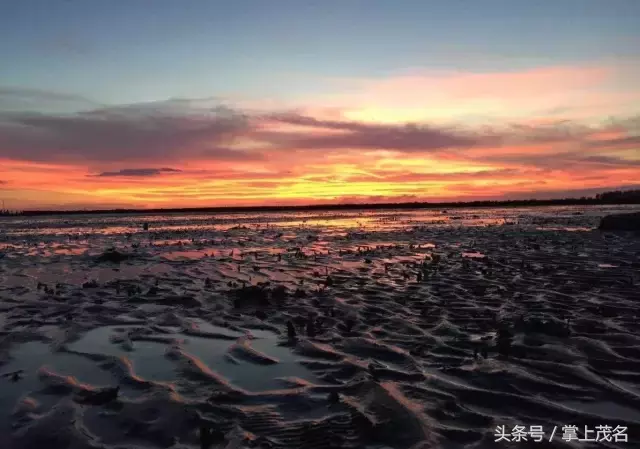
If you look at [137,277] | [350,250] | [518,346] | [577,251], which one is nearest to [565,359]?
[518,346]

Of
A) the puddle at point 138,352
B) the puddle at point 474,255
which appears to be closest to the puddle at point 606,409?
the puddle at point 138,352

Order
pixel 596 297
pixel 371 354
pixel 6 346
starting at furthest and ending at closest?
pixel 596 297 → pixel 6 346 → pixel 371 354

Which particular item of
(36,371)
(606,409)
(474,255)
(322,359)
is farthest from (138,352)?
(474,255)

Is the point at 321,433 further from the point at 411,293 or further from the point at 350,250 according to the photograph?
the point at 350,250

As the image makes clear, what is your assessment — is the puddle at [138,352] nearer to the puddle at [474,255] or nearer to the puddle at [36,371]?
the puddle at [36,371]

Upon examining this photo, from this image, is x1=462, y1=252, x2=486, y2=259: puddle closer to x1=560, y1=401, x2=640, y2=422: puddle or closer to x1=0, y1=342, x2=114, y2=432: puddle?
x1=560, y1=401, x2=640, y2=422: puddle

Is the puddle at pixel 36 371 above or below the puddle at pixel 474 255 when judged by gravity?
below

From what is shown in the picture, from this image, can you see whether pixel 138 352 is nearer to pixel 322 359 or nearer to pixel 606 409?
pixel 322 359

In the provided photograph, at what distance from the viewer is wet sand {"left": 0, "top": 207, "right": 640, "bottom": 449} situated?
6.18m

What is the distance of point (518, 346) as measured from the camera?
30.0 feet

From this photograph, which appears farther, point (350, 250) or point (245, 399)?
point (350, 250)

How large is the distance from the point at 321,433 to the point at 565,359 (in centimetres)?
468

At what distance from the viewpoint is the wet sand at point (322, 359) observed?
6.18m

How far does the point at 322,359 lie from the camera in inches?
351
